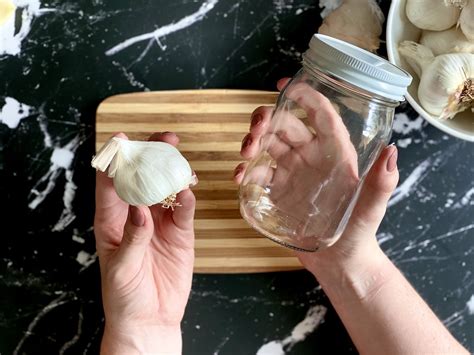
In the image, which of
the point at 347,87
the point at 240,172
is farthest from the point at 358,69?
the point at 240,172

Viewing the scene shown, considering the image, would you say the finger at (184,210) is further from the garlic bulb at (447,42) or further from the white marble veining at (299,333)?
the garlic bulb at (447,42)

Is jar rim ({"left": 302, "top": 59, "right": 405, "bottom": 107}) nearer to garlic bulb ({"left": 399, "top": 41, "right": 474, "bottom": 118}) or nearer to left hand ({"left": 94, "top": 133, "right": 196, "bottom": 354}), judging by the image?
garlic bulb ({"left": 399, "top": 41, "right": 474, "bottom": 118})

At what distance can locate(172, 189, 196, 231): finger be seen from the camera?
77cm

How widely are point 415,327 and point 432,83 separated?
0.37 metres

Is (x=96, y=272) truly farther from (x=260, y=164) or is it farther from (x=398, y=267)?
(x=398, y=267)

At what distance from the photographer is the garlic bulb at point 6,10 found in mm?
892

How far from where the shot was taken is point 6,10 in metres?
0.90

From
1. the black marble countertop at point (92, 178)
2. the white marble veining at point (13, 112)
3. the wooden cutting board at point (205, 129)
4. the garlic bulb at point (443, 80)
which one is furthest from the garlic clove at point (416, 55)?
the white marble veining at point (13, 112)

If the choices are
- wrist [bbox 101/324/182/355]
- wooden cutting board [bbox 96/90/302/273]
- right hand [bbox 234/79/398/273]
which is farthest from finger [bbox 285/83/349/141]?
wrist [bbox 101/324/182/355]

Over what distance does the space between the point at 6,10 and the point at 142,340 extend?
54 centimetres

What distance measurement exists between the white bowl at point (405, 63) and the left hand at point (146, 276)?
0.34 meters

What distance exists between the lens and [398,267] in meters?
0.99

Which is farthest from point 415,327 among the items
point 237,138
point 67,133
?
point 67,133

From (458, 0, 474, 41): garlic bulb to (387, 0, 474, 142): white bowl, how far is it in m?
0.07
